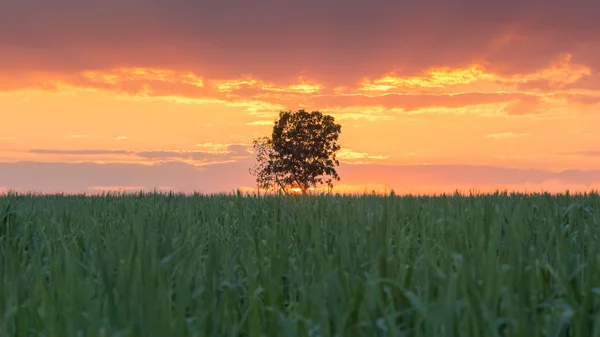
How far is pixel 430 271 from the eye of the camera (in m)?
3.56

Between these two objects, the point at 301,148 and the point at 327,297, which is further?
the point at 301,148

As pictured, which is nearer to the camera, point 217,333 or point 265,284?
point 217,333

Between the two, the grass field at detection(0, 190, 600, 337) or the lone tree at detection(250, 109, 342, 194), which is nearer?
the grass field at detection(0, 190, 600, 337)

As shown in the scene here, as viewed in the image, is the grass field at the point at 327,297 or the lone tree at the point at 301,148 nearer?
the grass field at the point at 327,297

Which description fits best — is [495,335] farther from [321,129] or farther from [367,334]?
[321,129]

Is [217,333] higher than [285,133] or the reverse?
the reverse

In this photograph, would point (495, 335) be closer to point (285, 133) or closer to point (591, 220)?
point (591, 220)

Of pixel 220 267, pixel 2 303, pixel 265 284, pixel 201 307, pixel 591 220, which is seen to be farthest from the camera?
Answer: pixel 591 220

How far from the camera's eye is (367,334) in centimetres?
273

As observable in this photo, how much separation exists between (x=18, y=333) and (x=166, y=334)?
1116mm

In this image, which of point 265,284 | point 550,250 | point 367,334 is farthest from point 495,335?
point 550,250

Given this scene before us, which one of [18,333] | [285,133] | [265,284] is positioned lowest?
[18,333]

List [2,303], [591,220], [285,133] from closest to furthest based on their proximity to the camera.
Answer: [2,303] < [591,220] < [285,133]

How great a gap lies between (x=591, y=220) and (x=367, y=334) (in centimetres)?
527
